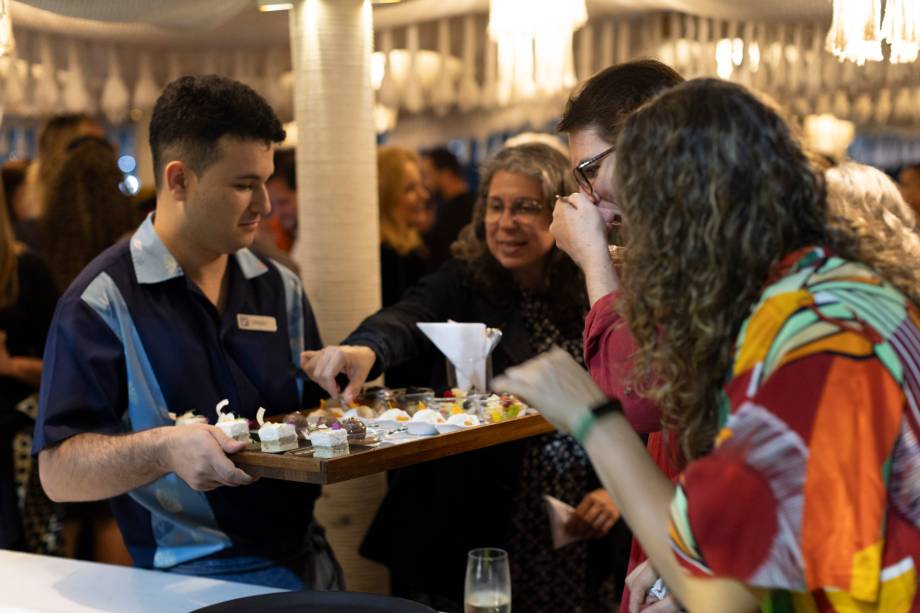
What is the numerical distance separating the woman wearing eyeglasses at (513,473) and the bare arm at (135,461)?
2.76 feet

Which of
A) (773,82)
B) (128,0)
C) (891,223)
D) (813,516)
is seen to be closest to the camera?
(813,516)

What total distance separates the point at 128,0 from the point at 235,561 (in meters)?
1.43

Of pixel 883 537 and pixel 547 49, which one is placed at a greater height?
pixel 547 49

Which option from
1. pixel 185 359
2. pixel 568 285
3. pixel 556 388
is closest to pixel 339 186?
pixel 568 285

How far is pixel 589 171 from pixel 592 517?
112 cm

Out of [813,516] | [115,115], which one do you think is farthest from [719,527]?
[115,115]

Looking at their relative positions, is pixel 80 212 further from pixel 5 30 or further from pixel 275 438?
pixel 275 438

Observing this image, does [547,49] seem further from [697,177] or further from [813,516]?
[813,516]

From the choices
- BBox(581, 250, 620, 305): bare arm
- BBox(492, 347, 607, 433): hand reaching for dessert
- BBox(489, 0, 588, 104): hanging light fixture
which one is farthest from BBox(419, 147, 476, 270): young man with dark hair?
BBox(492, 347, 607, 433): hand reaching for dessert

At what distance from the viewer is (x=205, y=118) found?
2.24m

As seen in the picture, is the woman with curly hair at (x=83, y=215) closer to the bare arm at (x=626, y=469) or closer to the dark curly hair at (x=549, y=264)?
the dark curly hair at (x=549, y=264)

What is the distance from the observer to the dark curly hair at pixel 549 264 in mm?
2766

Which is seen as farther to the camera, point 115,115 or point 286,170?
point 115,115

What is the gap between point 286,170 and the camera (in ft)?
16.5
